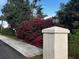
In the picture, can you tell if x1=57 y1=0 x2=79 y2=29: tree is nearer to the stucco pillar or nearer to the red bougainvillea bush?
the red bougainvillea bush

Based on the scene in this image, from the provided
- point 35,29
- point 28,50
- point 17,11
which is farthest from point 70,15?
point 17,11

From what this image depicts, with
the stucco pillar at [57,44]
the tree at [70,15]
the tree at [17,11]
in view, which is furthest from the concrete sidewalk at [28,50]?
the tree at [17,11]

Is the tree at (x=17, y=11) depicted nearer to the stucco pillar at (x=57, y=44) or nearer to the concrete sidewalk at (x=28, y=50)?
the concrete sidewalk at (x=28, y=50)

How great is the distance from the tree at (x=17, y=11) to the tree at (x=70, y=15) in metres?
17.4

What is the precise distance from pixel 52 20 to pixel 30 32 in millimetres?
2679

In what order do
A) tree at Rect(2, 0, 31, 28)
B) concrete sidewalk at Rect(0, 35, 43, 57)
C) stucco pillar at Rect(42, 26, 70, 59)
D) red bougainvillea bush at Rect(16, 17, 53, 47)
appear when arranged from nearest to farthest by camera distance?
stucco pillar at Rect(42, 26, 70, 59) < concrete sidewalk at Rect(0, 35, 43, 57) < red bougainvillea bush at Rect(16, 17, 53, 47) < tree at Rect(2, 0, 31, 28)

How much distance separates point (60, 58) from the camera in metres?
5.77

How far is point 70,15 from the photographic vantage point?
858 inches

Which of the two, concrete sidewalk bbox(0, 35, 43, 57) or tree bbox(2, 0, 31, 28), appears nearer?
concrete sidewalk bbox(0, 35, 43, 57)

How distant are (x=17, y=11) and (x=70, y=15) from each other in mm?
21612

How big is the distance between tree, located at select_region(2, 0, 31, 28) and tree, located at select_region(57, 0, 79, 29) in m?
17.4

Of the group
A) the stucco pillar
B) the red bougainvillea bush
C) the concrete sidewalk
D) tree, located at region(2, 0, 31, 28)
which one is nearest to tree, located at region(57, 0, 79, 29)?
the red bougainvillea bush

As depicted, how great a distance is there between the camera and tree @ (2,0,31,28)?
41.2 m

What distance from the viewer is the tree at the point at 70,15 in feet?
69.8
